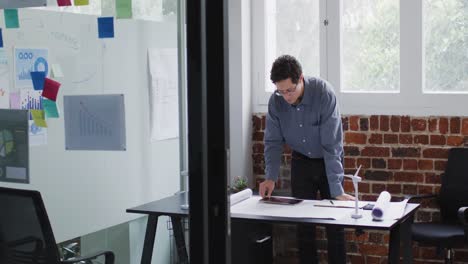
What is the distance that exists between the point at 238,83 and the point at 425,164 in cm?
150

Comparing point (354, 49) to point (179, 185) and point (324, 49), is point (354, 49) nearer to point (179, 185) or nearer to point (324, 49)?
point (324, 49)

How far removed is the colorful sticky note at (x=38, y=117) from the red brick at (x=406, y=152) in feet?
11.7

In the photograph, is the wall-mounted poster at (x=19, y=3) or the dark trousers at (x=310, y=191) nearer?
the wall-mounted poster at (x=19, y=3)

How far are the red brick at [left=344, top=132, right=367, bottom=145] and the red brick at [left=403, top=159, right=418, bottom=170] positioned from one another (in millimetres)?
330

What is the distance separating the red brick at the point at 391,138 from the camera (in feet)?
16.3

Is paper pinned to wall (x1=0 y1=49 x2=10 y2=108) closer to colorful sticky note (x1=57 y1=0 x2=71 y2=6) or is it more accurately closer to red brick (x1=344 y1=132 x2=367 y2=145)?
colorful sticky note (x1=57 y1=0 x2=71 y2=6)

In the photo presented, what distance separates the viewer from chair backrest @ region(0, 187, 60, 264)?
1.82 m

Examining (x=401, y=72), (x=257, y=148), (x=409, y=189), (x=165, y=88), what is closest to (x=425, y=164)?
(x=409, y=189)

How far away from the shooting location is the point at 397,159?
16.3 feet

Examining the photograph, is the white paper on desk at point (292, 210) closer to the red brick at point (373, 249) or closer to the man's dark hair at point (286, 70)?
the man's dark hair at point (286, 70)

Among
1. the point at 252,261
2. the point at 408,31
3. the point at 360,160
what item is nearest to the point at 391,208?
the point at 252,261

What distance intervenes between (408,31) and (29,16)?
3563 millimetres

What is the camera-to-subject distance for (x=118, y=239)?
6.62 feet

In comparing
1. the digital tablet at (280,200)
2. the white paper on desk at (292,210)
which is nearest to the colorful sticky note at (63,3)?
the white paper on desk at (292,210)
